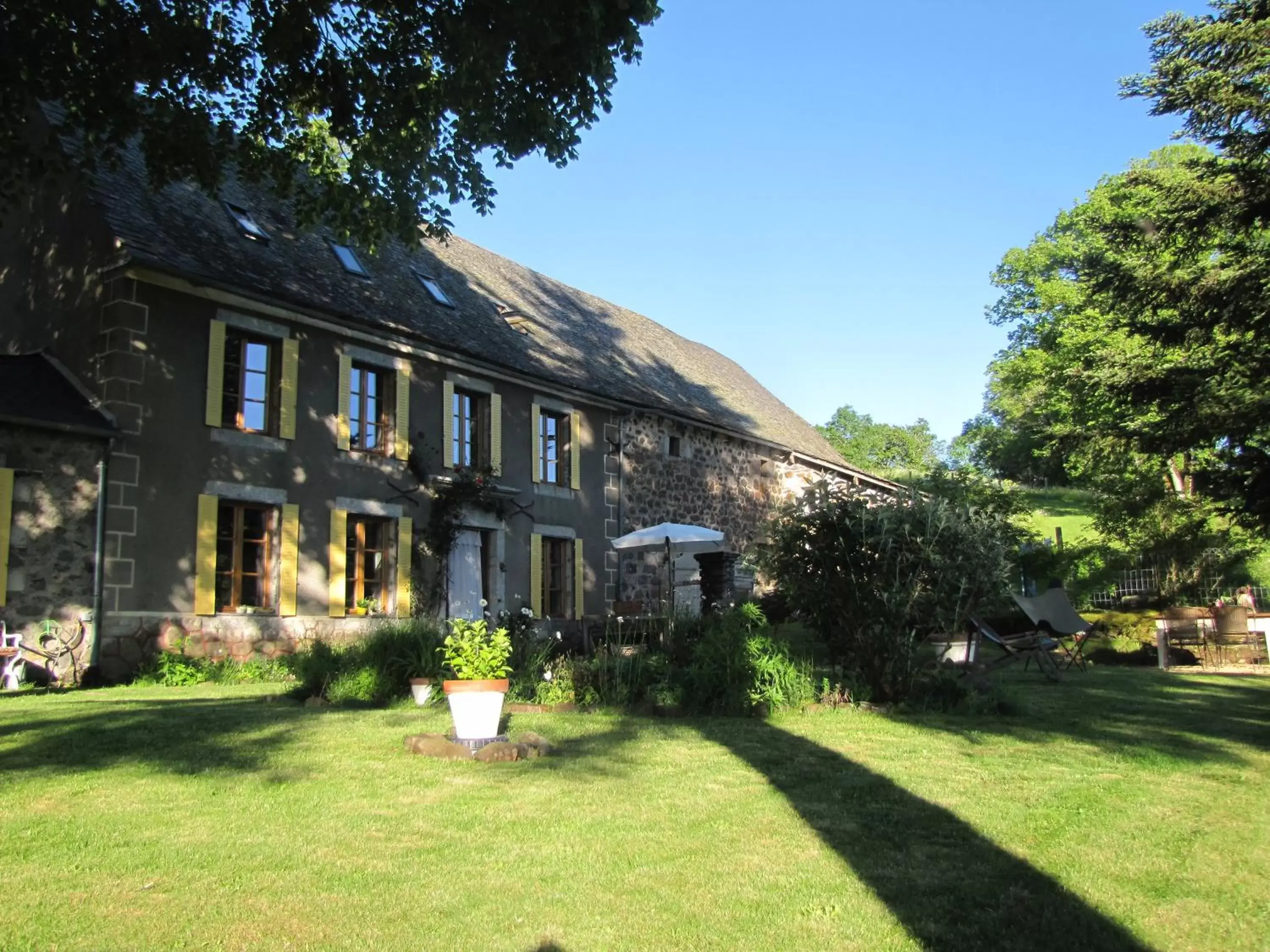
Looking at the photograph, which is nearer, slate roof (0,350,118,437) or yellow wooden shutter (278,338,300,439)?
slate roof (0,350,118,437)

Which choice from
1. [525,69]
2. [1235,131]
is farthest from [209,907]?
[1235,131]

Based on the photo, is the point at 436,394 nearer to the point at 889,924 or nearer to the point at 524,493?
the point at 524,493

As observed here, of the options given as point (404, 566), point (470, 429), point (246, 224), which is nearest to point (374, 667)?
point (404, 566)

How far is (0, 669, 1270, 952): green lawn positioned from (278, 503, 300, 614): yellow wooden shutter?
5807mm

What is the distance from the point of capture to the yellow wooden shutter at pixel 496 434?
16672mm

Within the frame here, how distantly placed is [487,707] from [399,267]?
1263cm

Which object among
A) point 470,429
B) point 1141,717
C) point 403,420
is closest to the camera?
point 1141,717

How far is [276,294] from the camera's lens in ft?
43.1

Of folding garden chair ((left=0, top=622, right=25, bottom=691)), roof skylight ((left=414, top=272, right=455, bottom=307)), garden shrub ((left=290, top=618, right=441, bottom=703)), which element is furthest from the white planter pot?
folding garden chair ((left=0, top=622, right=25, bottom=691))

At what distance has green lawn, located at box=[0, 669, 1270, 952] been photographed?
3.29 m

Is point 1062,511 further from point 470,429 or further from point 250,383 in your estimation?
point 250,383

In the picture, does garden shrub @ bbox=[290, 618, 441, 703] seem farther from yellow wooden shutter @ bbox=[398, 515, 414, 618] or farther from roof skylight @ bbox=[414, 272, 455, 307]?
roof skylight @ bbox=[414, 272, 455, 307]

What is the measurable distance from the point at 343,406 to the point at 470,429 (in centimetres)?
269

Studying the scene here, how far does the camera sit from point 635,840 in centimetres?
433
